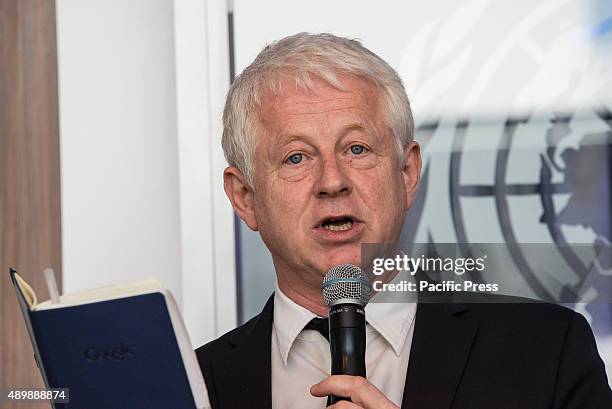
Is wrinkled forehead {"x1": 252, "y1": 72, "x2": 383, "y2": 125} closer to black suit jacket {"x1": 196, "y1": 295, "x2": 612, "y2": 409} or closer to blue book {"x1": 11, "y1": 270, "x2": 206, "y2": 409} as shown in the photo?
black suit jacket {"x1": 196, "y1": 295, "x2": 612, "y2": 409}

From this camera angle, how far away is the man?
6.82ft

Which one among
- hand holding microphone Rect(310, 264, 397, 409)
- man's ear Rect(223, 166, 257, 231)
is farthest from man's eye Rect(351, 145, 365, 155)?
hand holding microphone Rect(310, 264, 397, 409)

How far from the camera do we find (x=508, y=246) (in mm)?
2949

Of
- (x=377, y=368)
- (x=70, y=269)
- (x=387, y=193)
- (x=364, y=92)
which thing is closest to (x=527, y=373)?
(x=377, y=368)

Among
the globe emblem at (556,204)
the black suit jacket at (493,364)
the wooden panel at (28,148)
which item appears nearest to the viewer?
the black suit jacket at (493,364)

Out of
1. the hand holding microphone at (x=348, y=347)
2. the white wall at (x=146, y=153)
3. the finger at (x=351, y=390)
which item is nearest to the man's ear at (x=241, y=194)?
the white wall at (x=146, y=153)

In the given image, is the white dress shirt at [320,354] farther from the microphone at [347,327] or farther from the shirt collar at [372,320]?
the microphone at [347,327]

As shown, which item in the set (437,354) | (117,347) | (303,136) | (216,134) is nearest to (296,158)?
(303,136)

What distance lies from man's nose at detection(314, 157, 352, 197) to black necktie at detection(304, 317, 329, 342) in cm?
30

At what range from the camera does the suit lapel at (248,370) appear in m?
2.25

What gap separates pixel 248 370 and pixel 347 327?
0.72 metres

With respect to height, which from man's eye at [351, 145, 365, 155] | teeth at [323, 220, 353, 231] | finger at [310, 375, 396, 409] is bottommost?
finger at [310, 375, 396, 409]

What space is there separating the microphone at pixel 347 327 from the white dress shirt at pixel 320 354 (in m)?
0.56

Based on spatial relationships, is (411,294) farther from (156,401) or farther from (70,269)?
(70,269)
